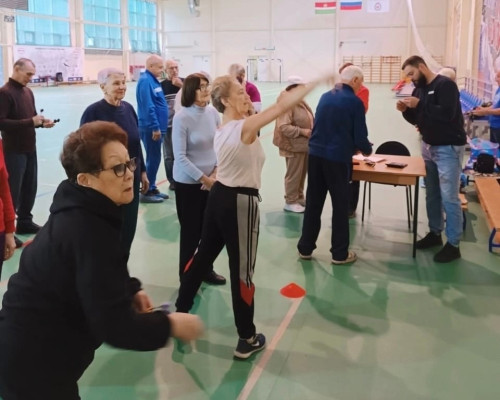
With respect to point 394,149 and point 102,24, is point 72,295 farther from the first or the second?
point 102,24

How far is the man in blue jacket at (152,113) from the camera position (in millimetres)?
6297

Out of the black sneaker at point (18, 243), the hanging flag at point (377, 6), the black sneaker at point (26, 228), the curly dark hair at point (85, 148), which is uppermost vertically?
the hanging flag at point (377, 6)

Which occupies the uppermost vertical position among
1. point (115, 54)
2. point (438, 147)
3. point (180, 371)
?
point (115, 54)

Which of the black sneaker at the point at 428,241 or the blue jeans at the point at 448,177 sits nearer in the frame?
the blue jeans at the point at 448,177

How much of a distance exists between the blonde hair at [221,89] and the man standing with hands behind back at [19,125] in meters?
2.73

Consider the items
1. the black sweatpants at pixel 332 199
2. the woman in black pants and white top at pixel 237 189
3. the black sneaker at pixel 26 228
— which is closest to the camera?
the woman in black pants and white top at pixel 237 189

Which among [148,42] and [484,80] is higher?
[148,42]

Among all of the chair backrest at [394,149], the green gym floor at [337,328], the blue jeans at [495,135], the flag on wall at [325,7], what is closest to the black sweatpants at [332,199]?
the green gym floor at [337,328]

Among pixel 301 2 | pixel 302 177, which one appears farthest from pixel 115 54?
pixel 302 177

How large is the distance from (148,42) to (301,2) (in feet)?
34.9

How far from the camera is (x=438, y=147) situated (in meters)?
4.37

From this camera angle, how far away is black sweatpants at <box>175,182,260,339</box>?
2.76 m

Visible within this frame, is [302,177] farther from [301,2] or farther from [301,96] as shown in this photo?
[301,2]

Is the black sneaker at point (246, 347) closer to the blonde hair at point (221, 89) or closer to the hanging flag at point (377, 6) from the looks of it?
the blonde hair at point (221, 89)
